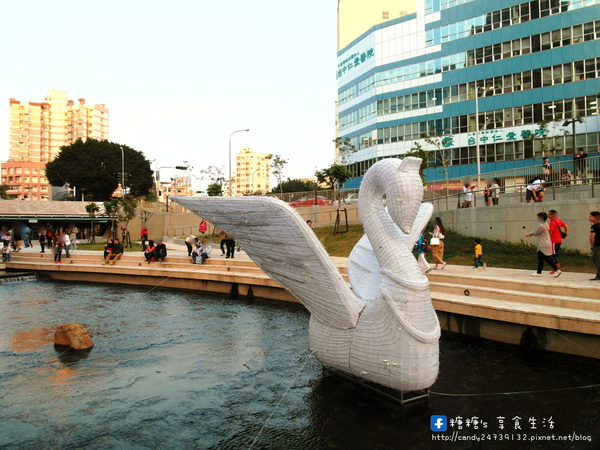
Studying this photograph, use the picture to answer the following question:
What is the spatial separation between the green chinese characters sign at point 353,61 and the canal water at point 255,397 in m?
45.0

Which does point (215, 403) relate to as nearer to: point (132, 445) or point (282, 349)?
point (132, 445)

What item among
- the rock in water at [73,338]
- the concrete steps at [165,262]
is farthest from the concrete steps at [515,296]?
the rock in water at [73,338]

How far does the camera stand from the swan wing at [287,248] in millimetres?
5102

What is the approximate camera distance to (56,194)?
205 ft

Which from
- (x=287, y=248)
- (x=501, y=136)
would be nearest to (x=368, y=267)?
(x=287, y=248)

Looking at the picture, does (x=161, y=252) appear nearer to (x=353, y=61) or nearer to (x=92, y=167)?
(x=353, y=61)

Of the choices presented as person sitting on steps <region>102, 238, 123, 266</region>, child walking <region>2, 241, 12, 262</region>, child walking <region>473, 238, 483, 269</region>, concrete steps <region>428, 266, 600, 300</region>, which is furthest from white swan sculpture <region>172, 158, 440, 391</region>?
child walking <region>2, 241, 12, 262</region>

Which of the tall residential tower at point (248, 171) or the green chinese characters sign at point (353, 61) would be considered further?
the tall residential tower at point (248, 171)

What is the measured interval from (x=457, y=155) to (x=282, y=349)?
129 feet

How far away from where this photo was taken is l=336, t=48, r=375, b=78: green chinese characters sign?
4916cm

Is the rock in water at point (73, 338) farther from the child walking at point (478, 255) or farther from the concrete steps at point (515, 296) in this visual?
the child walking at point (478, 255)

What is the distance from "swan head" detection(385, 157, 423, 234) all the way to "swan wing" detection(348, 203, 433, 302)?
71 cm

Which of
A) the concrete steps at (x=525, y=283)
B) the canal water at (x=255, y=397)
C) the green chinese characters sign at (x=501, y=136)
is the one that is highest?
the green chinese characters sign at (x=501, y=136)

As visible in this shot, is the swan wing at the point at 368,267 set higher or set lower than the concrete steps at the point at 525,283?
higher
